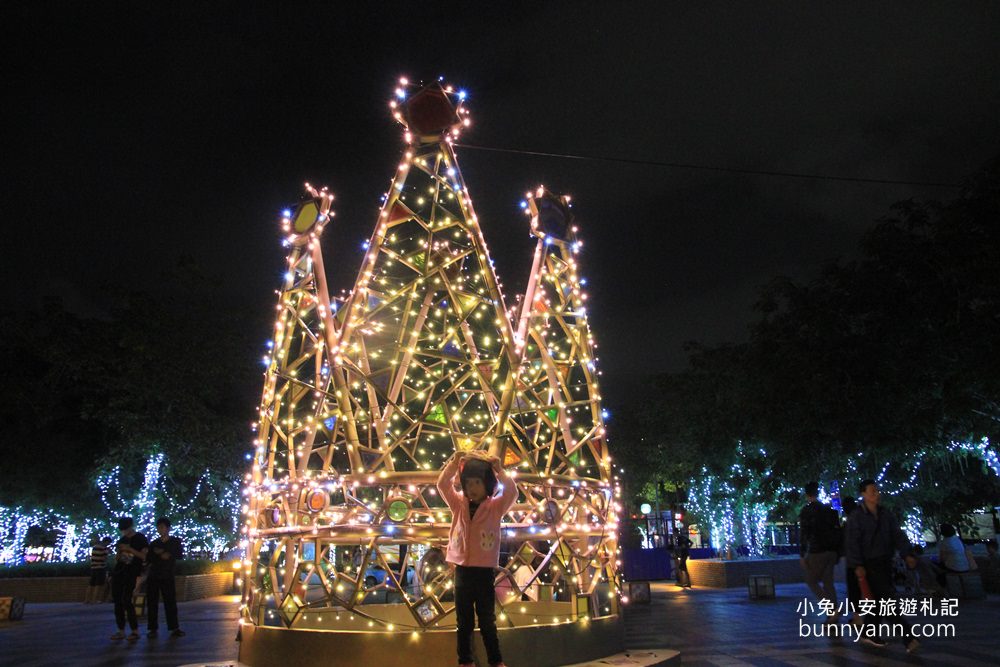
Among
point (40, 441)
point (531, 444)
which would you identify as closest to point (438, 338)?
Answer: point (531, 444)

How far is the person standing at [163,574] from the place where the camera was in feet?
29.0

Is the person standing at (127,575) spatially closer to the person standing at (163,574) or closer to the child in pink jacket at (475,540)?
the person standing at (163,574)

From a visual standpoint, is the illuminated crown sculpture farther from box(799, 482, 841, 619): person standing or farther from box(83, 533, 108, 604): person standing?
box(83, 533, 108, 604): person standing

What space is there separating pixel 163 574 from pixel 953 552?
1190cm

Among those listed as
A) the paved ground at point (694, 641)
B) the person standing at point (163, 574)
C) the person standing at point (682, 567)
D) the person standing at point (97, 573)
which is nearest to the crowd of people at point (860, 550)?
the paved ground at point (694, 641)

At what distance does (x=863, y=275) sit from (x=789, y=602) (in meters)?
6.14

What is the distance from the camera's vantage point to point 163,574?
885 cm

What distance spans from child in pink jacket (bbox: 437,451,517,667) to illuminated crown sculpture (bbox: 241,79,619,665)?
447mm

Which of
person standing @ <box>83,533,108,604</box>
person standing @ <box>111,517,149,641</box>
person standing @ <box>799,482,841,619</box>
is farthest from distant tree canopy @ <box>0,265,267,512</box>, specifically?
person standing @ <box>799,482,841,619</box>

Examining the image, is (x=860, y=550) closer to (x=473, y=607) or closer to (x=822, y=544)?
(x=822, y=544)

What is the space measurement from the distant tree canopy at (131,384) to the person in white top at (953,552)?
16.7 meters

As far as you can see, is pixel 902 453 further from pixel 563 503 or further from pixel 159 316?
pixel 159 316

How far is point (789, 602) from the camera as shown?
1198 cm

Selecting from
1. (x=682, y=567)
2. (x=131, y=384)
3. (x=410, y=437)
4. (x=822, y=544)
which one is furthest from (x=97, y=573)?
(x=822, y=544)
